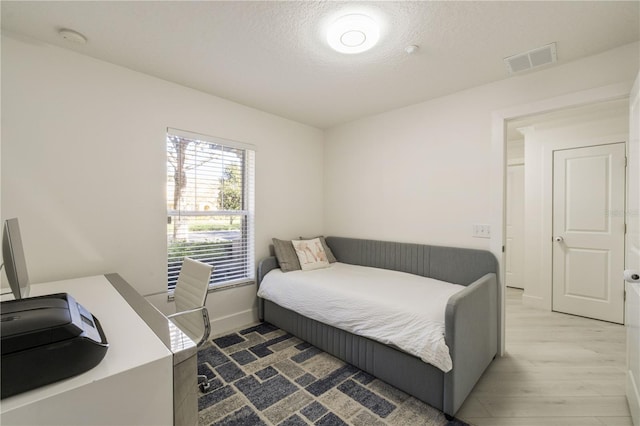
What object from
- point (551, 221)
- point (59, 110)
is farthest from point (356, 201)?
point (59, 110)

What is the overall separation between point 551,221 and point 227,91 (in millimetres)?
4123

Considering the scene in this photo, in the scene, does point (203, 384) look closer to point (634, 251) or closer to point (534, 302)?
point (634, 251)

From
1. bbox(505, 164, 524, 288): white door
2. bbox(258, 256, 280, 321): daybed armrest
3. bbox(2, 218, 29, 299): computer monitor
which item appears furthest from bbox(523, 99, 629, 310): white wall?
bbox(2, 218, 29, 299): computer monitor

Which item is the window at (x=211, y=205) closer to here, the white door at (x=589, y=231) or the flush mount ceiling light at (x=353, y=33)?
the flush mount ceiling light at (x=353, y=33)

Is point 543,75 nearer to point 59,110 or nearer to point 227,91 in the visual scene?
Answer: point 227,91

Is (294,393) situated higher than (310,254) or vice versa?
(310,254)

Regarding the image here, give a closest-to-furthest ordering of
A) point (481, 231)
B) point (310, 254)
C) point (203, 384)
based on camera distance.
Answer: point (203, 384), point (481, 231), point (310, 254)

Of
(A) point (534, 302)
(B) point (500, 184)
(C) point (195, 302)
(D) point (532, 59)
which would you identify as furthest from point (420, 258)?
(C) point (195, 302)

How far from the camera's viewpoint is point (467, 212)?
8.65 feet

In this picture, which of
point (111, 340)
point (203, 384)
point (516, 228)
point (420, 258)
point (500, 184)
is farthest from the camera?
point (516, 228)

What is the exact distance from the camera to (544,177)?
3545mm

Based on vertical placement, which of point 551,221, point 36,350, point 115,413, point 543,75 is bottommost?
point 115,413

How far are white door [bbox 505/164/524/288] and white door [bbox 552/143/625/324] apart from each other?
102cm

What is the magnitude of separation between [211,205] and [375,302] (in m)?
1.89
